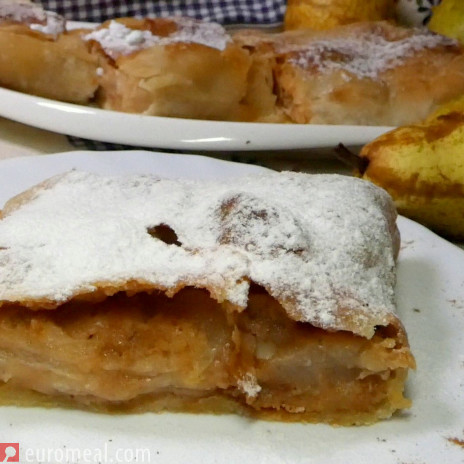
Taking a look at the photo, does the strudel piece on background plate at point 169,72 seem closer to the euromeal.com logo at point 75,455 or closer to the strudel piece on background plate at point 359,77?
the strudel piece on background plate at point 359,77

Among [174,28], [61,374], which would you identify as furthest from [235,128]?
[61,374]

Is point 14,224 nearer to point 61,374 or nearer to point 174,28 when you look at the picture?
point 61,374

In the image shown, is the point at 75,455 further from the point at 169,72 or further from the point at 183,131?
the point at 169,72

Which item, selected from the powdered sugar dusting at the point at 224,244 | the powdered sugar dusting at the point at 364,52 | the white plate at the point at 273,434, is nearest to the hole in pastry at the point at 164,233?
the powdered sugar dusting at the point at 224,244

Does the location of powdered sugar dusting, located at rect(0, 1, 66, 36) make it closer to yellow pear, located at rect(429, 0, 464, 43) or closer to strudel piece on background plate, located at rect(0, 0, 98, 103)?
strudel piece on background plate, located at rect(0, 0, 98, 103)

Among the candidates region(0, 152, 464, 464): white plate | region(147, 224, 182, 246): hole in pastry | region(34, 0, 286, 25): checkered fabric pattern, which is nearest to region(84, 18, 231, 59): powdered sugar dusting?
region(34, 0, 286, 25): checkered fabric pattern

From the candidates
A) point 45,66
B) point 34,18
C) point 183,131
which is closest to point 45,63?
point 45,66
